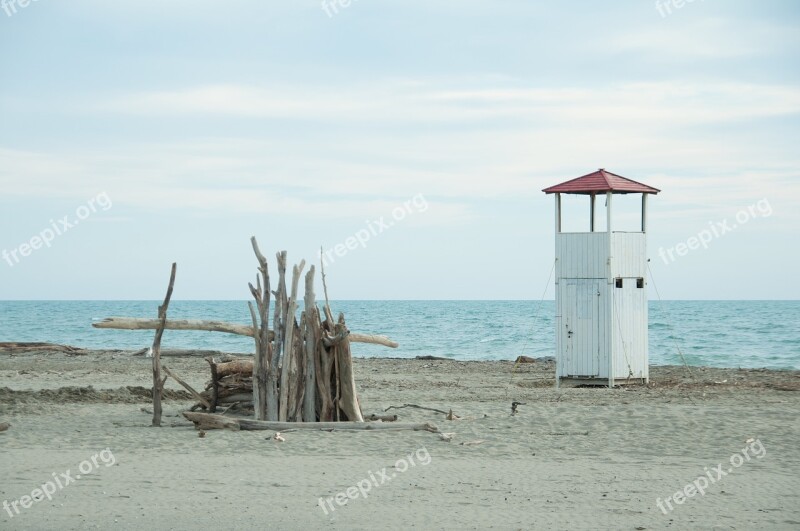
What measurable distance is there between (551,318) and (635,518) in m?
59.1

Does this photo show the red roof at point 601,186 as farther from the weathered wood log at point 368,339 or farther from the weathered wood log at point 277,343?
the weathered wood log at point 277,343

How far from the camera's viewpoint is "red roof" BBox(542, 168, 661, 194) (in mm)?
18469

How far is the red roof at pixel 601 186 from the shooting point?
1847 cm

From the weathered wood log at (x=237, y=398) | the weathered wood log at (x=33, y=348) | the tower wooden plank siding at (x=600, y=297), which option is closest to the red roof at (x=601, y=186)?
the tower wooden plank siding at (x=600, y=297)

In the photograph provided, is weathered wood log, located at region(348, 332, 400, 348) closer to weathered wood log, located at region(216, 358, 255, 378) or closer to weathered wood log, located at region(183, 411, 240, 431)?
weathered wood log, located at region(216, 358, 255, 378)

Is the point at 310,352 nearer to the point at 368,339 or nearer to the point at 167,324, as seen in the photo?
the point at 368,339

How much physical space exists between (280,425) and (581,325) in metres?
7.95

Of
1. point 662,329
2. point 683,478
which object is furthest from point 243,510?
point 662,329

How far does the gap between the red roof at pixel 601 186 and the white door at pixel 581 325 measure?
1.84m

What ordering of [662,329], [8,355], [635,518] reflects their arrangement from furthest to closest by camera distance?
[662,329] < [8,355] < [635,518]

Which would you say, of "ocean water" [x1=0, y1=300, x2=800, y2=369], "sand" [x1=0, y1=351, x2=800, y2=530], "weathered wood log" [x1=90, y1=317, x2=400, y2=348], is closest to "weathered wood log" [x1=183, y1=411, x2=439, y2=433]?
"sand" [x1=0, y1=351, x2=800, y2=530]

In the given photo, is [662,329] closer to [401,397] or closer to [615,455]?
[401,397]

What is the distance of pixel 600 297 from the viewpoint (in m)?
18.3

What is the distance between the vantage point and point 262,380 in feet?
43.2
